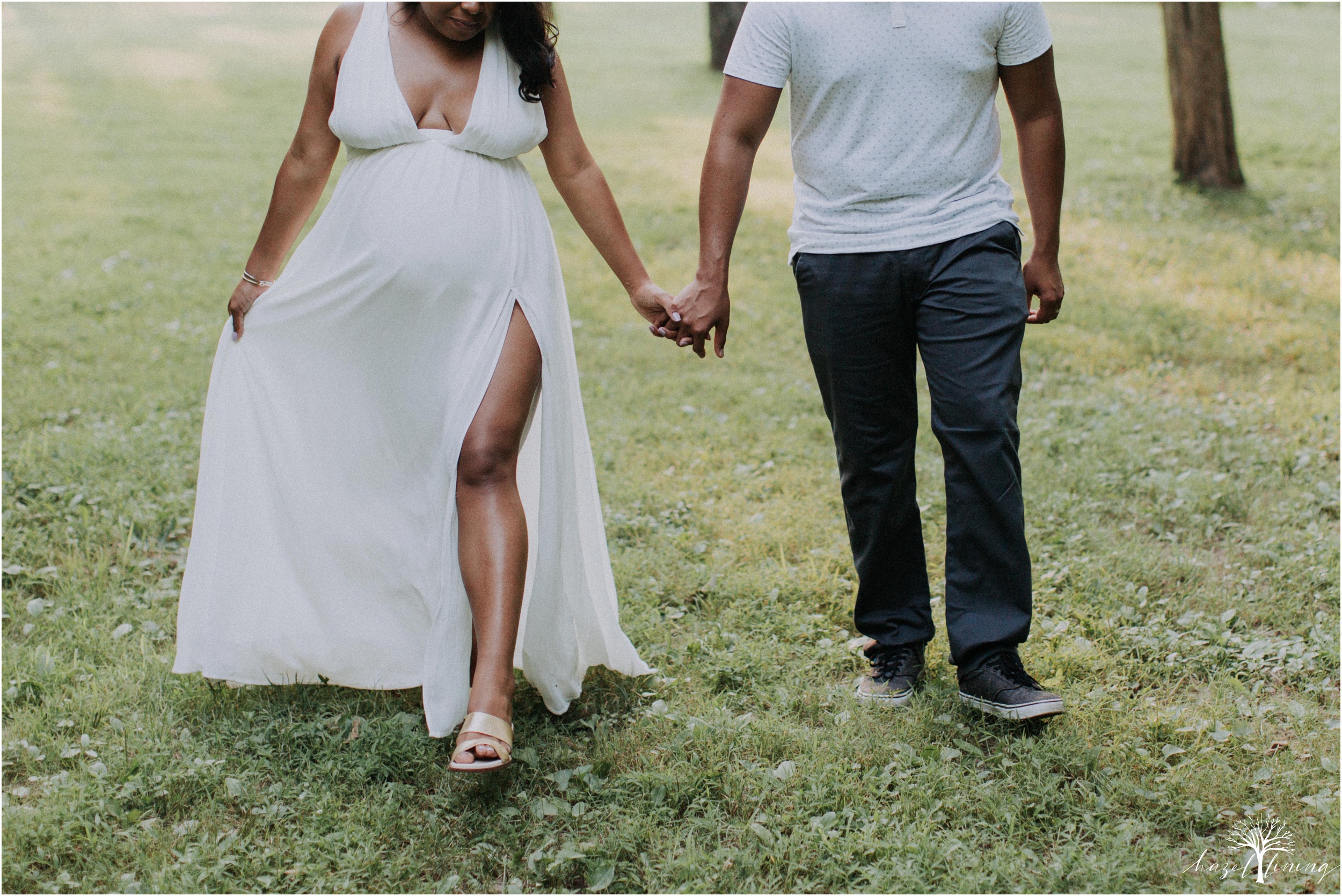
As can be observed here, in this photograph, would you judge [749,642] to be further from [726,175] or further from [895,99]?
[895,99]

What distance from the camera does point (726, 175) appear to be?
3428mm

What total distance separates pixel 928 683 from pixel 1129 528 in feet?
5.35

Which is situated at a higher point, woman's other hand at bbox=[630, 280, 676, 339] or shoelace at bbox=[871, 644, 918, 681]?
woman's other hand at bbox=[630, 280, 676, 339]

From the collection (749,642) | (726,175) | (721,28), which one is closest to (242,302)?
(726,175)

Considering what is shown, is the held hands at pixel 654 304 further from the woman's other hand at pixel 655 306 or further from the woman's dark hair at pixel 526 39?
the woman's dark hair at pixel 526 39

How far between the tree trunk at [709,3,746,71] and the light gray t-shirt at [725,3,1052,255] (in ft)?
47.7

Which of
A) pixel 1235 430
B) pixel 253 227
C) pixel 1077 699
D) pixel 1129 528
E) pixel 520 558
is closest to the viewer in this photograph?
pixel 520 558

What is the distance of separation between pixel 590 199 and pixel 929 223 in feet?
3.40

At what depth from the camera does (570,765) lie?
339 cm

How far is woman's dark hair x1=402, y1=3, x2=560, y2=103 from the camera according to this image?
3.31 meters

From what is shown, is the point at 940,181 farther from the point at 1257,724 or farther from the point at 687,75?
the point at 687,75

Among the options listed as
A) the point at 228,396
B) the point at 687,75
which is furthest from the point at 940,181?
the point at 687,75

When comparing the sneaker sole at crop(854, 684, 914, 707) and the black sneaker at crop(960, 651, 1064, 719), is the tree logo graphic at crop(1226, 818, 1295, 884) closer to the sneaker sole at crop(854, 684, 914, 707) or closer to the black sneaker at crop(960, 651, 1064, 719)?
the black sneaker at crop(960, 651, 1064, 719)

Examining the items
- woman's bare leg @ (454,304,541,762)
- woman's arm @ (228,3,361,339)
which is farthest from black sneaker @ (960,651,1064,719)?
woman's arm @ (228,3,361,339)
